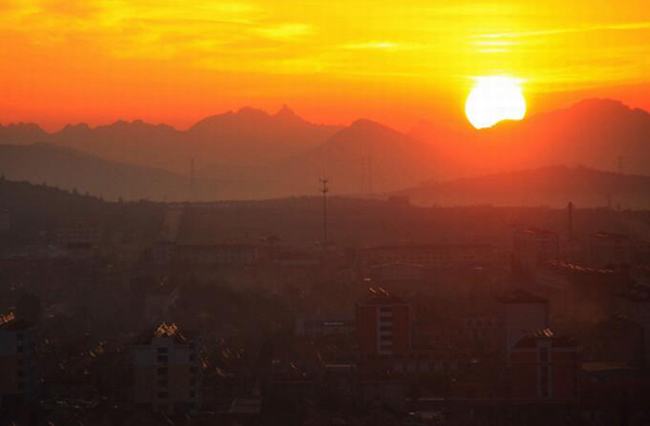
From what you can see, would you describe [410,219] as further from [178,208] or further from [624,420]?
[624,420]

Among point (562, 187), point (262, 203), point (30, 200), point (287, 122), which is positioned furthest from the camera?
point (287, 122)

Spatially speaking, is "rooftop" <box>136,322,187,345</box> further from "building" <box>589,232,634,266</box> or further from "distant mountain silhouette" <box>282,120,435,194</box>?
"distant mountain silhouette" <box>282,120,435,194</box>

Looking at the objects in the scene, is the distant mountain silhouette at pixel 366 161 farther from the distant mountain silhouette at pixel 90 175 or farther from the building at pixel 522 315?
the building at pixel 522 315

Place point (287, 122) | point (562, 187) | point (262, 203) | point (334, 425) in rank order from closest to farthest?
point (334, 425), point (262, 203), point (562, 187), point (287, 122)

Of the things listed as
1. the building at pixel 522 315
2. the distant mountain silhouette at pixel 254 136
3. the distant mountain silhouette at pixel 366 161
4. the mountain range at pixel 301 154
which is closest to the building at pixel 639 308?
the building at pixel 522 315

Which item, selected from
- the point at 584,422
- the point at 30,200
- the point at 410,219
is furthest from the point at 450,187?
the point at 584,422

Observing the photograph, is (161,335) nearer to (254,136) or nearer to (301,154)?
(301,154)

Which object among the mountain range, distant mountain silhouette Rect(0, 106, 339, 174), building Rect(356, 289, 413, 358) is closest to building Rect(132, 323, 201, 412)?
building Rect(356, 289, 413, 358)

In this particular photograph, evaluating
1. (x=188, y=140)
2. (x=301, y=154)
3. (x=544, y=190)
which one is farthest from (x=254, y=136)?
(x=544, y=190)
